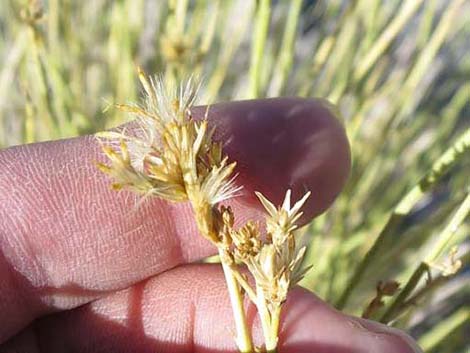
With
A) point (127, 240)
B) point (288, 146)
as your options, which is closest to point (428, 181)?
point (288, 146)

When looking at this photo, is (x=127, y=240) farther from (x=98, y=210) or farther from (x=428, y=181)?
(x=428, y=181)

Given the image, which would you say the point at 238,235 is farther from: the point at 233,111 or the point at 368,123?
the point at 368,123

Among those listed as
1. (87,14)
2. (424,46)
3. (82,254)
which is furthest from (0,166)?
(87,14)

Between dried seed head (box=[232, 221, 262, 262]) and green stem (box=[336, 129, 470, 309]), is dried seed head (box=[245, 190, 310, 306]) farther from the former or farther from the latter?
green stem (box=[336, 129, 470, 309])

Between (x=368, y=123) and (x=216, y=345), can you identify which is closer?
(x=216, y=345)

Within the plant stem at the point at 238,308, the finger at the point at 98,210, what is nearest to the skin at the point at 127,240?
the finger at the point at 98,210

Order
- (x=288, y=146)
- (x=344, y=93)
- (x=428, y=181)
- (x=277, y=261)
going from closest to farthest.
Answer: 1. (x=277, y=261)
2. (x=428, y=181)
3. (x=288, y=146)
4. (x=344, y=93)

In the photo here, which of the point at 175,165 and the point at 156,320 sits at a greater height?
the point at 175,165
